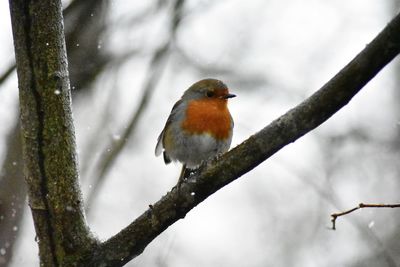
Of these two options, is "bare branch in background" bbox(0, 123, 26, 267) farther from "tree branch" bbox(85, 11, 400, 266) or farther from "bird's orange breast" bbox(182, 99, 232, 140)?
"tree branch" bbox(85, 11, 400, 266)

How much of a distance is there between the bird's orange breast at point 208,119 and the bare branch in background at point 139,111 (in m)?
1.71

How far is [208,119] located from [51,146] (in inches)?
66.9

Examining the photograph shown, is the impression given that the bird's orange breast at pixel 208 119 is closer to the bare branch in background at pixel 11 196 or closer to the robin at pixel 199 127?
the robin at pixel 199 127

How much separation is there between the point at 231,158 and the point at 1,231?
8.56ft

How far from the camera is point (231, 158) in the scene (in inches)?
102

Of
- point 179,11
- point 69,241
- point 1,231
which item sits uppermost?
point 179,11

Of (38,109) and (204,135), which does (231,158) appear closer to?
(38,109)

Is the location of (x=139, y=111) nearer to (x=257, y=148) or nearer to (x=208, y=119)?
(x=208, y=119)

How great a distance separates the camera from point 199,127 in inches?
177

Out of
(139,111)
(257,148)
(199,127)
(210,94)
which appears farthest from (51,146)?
(139,111)

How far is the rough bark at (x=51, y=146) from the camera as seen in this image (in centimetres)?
287

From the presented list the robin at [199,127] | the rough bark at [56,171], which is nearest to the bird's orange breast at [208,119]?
the robin at [199,127]

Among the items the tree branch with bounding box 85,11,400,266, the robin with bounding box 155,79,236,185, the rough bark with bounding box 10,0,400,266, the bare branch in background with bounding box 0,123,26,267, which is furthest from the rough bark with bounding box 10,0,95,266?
the bare branch in background with bounding box 0,123,26,267

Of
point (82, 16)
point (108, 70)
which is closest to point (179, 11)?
point (108, 70)
